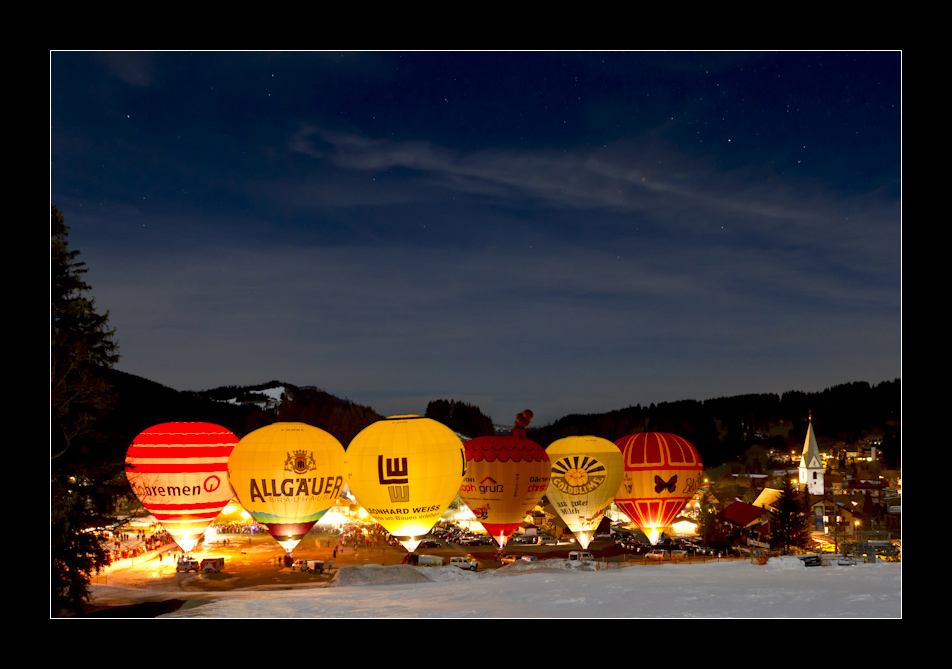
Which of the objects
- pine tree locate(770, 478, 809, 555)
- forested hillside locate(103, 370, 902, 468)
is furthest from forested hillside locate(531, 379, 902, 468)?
pine tree locate(770, 478, 809, 555)

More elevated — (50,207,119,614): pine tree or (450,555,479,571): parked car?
(50,207,119,614): pine tree

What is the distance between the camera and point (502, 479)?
24.2 metres

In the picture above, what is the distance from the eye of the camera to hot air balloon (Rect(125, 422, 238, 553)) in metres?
23.8

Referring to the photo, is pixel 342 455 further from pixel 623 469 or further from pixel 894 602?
pixel 894 602

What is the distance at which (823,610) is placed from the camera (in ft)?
38.3

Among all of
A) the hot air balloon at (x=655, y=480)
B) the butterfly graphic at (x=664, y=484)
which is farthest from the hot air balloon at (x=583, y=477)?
the butterfly graphic at (x=664, y=484)

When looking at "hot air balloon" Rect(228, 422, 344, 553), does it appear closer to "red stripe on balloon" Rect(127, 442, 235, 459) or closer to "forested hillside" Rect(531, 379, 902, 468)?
"red stripe on balloon" Rect(127, 442, 235, 459)

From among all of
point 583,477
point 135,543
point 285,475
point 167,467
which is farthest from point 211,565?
point 583,477

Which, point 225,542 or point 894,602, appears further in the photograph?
point 225,542

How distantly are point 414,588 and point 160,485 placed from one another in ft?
37.1

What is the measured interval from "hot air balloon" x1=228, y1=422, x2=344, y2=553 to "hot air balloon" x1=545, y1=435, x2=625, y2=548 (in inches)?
298

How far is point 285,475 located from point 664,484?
1288cm
